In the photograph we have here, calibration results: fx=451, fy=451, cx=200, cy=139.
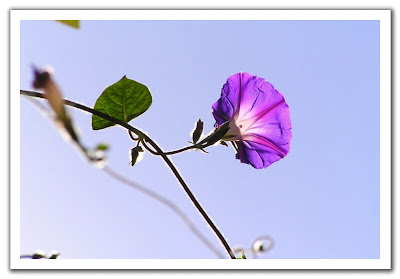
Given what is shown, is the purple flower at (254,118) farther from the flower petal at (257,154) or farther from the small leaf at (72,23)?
the small leaf at (72,23)

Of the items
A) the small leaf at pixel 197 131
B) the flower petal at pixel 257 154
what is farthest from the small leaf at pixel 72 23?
the flower petal at pixel 257 154

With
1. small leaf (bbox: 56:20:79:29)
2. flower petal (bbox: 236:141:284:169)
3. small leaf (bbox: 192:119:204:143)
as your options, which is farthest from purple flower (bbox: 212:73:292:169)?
small leaf (bbox: 56:20:79:29)

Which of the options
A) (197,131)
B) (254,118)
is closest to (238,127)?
(254,118)

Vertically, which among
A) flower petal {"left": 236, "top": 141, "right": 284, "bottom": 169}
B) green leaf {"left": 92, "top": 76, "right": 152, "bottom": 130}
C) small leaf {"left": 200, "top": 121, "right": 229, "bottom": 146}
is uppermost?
green leaf {"left": 92, "top": 76, "right": 152, "bottom": 130}

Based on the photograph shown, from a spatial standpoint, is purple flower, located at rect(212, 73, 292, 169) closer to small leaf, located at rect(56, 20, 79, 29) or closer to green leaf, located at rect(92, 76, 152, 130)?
green leaf, located at rect(92, 76, 152, 130)
